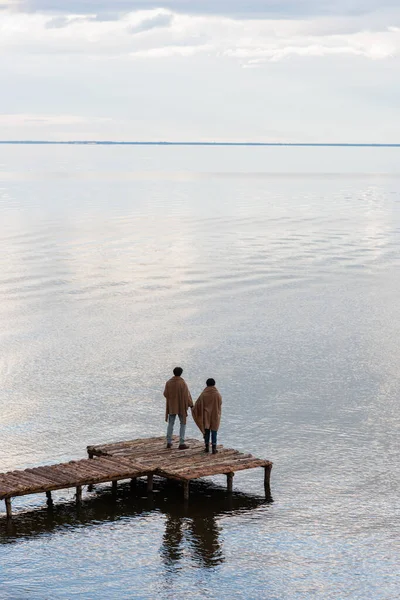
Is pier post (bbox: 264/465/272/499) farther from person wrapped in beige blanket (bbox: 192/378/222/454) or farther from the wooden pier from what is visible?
person wrapped in beige blanket (bbox: 192/378/222/454)

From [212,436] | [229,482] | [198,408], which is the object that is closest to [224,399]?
[198,408]

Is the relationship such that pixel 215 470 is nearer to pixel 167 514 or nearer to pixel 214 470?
pixel 214 470

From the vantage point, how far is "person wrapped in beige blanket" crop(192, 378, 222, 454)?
3109cm

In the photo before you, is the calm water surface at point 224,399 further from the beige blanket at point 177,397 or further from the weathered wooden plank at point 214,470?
the beige blanket at point 177,397

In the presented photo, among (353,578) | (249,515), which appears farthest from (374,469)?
(353,578)

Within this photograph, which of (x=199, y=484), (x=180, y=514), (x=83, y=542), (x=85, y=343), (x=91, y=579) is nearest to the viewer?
(x=91, y=579)

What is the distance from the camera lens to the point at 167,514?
29.3 metres

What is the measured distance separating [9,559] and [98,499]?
509cm

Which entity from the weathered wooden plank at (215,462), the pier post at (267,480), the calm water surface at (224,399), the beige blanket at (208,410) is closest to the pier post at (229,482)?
the calm water surface at (224,399)

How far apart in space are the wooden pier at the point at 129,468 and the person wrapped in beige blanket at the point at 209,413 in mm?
527

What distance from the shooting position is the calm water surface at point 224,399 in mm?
26156

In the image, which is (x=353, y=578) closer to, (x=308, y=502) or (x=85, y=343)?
(x=308, y=502)

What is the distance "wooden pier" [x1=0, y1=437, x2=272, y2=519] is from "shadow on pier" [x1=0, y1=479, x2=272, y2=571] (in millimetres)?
412

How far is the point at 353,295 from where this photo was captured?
64.9 meters
